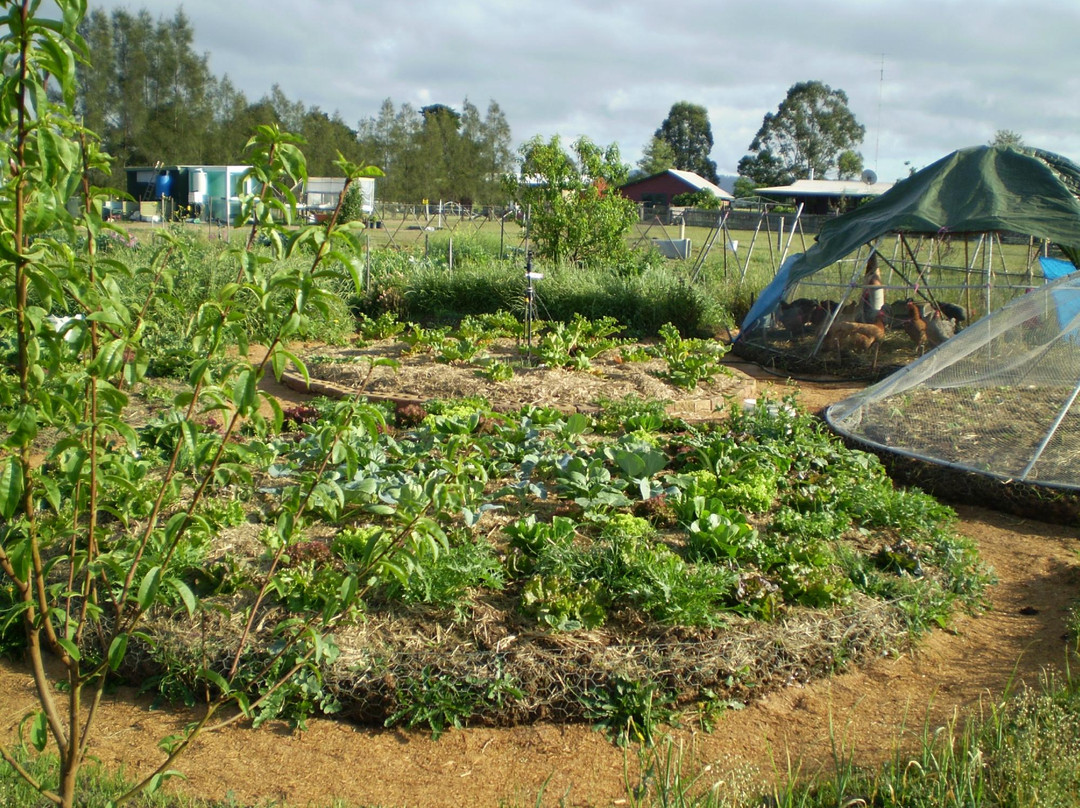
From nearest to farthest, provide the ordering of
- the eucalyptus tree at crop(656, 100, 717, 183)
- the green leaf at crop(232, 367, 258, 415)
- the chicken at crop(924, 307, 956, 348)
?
the green leaf at crop(232, 367, 258, 415), the chicken at crop(924, 307, 956, 348), the eucalyptus tree at crop(656, 100, 717, 183)

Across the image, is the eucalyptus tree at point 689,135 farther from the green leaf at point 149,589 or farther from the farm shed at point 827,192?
the green leaf at point 149,589

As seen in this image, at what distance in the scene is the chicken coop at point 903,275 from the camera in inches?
431

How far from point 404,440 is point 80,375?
4.18 meters

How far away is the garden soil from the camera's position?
3.29 metres

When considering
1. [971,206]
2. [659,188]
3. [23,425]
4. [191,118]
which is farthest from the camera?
[659,188]

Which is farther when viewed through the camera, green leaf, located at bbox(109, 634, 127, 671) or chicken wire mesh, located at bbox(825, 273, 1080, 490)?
chicken wire mesh, located at bbox(825, 273, 1080, 490)

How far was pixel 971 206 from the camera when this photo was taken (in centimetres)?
1107

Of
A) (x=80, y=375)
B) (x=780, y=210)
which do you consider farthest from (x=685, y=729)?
(x=780, y=210)

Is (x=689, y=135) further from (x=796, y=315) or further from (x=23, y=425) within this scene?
(x=23, y=425)

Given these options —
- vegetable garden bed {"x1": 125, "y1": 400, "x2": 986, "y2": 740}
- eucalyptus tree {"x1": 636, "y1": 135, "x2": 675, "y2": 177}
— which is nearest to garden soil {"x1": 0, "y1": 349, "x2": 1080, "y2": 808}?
vegetable garden bed {"x1": 125, "y1": 400, "x2": 986, "y2": 740}

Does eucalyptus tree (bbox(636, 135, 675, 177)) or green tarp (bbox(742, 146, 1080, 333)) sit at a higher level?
eucalyptus tree (bbox(636, 135, 675, 177))

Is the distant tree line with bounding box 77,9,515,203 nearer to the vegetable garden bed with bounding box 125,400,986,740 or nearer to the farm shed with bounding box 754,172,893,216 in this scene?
the farm shed with bounding box 754,172,893,216

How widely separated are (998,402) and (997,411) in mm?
82

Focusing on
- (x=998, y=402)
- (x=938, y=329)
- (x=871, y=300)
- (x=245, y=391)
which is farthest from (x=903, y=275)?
(x=245, y=391)
